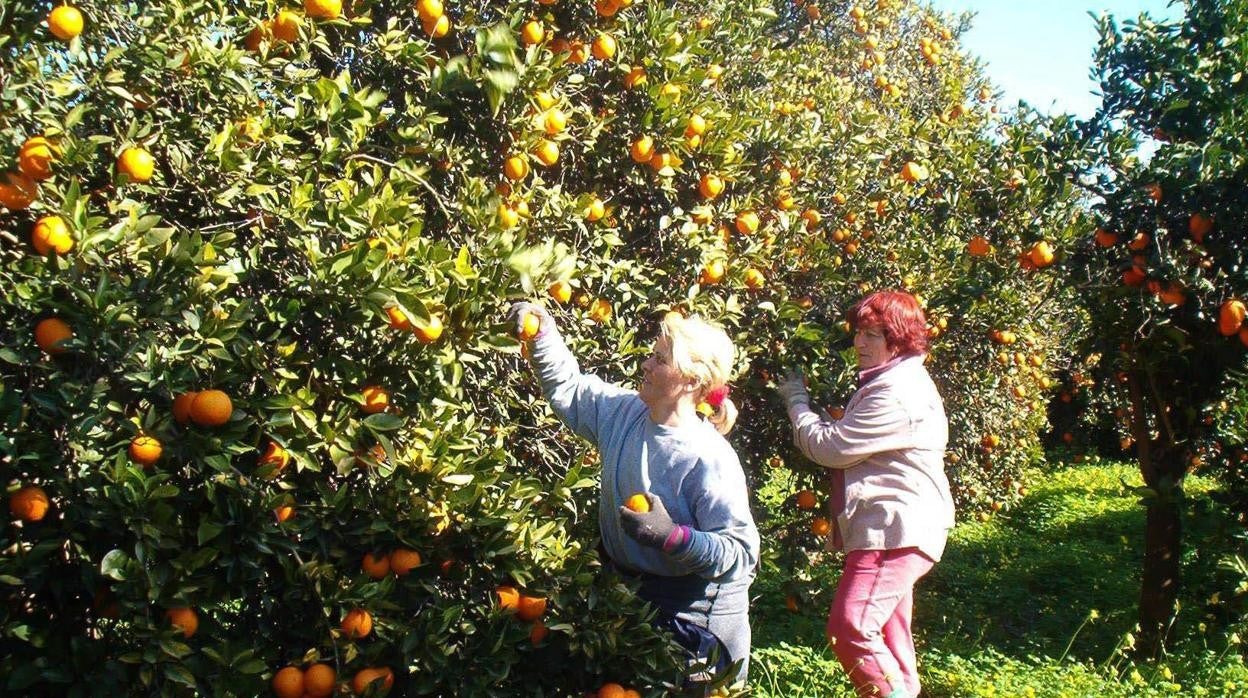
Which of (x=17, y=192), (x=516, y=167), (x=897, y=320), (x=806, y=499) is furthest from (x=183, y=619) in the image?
(x=806, y=499)

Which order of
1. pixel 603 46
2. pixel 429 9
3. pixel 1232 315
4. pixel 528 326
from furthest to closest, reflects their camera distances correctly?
pixel 1232 315
pixel 603 46
pixel 429 9
pixel 528 326

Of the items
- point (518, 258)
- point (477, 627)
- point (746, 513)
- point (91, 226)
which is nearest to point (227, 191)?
point (91, 226)

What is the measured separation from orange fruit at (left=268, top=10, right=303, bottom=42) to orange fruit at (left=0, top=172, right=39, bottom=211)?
73 centimetres

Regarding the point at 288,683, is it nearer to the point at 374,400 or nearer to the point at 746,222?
the point at 374,400

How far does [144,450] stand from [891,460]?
202 cm

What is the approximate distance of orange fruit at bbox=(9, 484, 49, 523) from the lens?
162 centimetres

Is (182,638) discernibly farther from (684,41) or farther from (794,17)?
(794,17)

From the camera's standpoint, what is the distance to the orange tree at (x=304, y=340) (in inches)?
65.8

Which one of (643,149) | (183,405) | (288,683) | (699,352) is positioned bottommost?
(288,683)

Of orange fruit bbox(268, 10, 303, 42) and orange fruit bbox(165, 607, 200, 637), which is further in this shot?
orange fruit bbox(268, 10, 303, 42)

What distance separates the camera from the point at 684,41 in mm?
3080

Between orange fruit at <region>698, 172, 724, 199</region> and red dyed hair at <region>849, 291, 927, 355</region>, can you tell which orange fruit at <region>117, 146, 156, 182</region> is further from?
red dyed hair at <region>849, 291, 927, 355</region>

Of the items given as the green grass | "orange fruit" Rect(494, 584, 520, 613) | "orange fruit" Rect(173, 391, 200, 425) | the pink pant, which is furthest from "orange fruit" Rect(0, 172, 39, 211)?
the green grass

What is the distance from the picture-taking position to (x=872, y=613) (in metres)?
2.82
